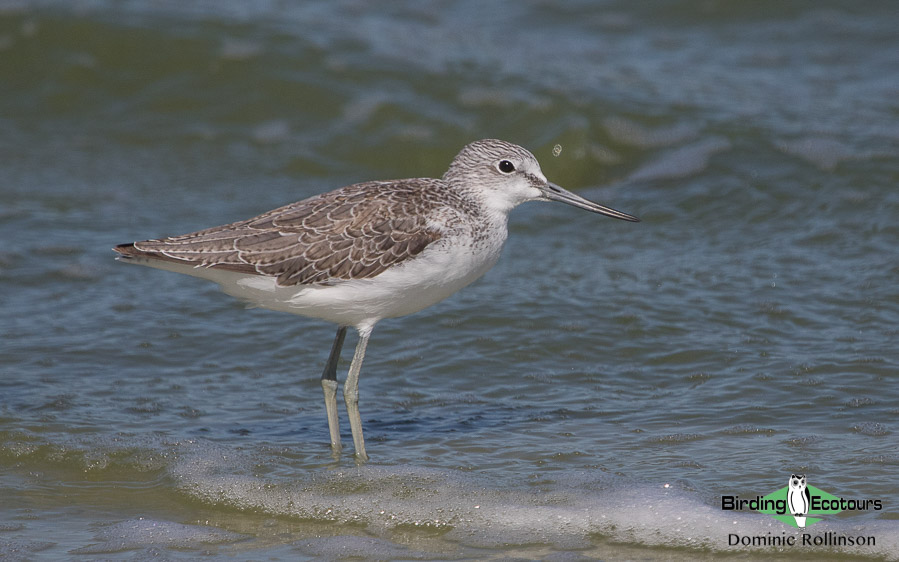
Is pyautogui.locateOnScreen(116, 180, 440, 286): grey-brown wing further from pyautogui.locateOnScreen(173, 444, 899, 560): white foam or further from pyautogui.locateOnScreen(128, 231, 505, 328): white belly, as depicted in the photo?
pyautogui.locateOnScreen(173, 444, 899, 560): white foam

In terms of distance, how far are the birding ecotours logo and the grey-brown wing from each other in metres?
2.52

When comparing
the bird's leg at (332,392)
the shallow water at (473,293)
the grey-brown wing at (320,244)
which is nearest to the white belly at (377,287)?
the grey-brown wing at (320,244)

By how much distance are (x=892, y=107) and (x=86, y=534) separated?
35.0 ft

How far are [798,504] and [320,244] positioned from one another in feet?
10.9

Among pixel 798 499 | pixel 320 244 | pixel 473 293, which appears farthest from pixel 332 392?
pixel 798 499

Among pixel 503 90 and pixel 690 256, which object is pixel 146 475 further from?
pixel 503 90

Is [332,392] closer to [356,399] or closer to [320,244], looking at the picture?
[356,399]

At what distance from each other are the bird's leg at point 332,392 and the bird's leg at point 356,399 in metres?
0.10

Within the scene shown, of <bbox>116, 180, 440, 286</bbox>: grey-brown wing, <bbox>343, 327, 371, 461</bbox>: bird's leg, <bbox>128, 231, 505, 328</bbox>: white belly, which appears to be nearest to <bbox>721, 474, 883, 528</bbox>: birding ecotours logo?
<bbox>128, 231, 505, 328</bbox>: white belly

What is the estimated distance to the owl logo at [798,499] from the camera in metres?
6.49

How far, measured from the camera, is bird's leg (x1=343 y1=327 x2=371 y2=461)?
764 cm

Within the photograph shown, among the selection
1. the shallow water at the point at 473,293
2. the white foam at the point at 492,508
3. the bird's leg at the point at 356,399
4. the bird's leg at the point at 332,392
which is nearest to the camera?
the white foam at the point at 492,508

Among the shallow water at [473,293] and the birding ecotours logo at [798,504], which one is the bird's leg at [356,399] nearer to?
the shallow water at [473,293]

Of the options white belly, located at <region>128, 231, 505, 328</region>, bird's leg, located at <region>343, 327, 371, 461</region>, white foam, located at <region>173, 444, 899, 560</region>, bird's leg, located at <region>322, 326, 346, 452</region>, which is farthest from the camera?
bird's leg, located at <region>322, 326, 346, 452</region>
